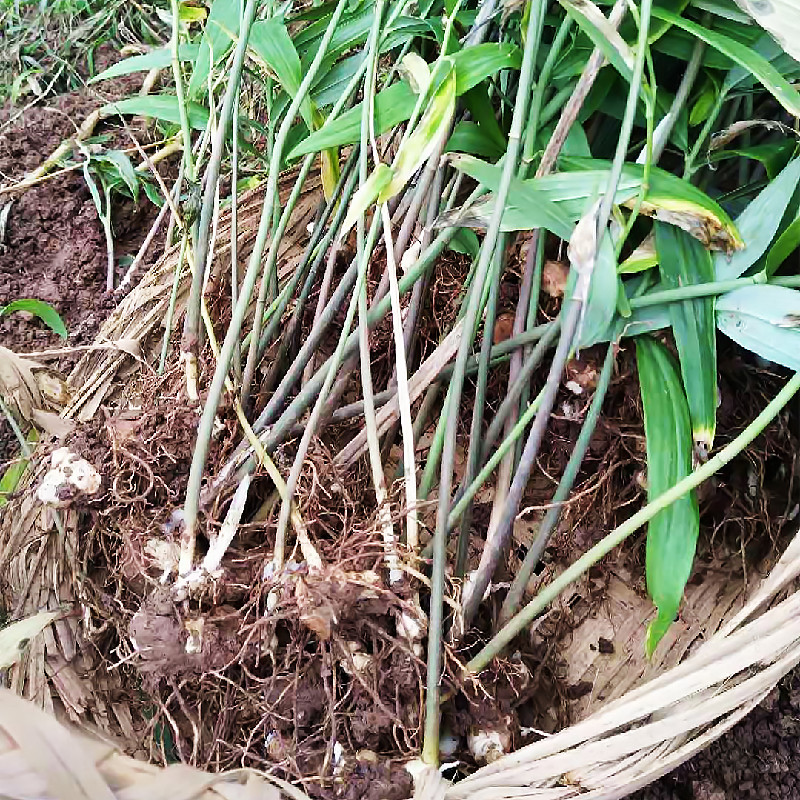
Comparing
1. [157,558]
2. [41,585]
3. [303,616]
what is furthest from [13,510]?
[303,616]

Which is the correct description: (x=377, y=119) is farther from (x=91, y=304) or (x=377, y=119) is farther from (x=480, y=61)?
(x=91, y=304)

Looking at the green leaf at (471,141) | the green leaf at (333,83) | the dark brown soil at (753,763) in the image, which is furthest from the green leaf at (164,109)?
the dark brown soil at (753,763)

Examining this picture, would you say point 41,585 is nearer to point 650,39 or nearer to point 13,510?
point 13,510

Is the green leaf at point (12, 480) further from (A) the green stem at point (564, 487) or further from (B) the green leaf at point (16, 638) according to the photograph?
(A) the green stem at point (564, 487)

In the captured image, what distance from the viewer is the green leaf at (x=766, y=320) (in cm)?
42

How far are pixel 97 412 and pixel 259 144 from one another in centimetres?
46

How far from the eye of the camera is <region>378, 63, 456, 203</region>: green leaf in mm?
447

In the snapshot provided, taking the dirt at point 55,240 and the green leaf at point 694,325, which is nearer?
Answer: the green leaf at point 694,325

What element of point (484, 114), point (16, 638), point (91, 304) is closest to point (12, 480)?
point (16, 638)

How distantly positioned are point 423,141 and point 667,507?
11.1 inches

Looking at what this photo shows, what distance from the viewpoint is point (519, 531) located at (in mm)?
638

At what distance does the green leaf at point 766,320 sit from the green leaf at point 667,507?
0.17 feet

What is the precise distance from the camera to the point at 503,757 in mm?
433

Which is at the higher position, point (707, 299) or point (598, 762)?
point (707, 299)
